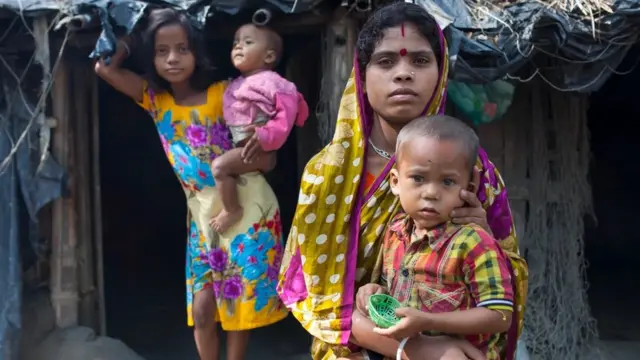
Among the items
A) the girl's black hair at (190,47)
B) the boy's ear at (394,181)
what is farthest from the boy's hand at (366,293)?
the girl's black hair at (190,47)

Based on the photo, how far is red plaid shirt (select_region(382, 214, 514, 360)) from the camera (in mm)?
1689

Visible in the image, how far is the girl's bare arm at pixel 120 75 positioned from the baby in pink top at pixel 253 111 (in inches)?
18.2

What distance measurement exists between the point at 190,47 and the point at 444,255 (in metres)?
2.09

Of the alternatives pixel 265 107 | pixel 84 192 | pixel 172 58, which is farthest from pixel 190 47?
pixel 84 192

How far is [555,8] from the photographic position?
3.94 metres

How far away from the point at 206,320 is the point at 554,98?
275 cm

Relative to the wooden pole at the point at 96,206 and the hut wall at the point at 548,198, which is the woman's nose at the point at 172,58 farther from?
the hut wall at the point at 548,198

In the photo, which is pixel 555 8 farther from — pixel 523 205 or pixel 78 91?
pixel 78 91

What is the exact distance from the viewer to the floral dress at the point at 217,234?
3475 millimetres

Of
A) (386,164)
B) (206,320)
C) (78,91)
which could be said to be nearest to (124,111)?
(78,91)

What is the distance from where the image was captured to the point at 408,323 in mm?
1639

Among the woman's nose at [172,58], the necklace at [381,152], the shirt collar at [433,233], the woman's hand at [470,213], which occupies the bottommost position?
the shirt collar at [433,233]

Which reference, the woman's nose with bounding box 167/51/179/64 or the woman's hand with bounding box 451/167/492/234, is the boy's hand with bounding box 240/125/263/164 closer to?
the woman's nose with bounding box 167/51/179/64

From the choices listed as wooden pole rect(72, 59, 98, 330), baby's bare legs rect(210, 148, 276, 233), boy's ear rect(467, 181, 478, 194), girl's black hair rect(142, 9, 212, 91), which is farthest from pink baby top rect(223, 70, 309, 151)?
boy's ear rect(467, 181, 478, 194)
